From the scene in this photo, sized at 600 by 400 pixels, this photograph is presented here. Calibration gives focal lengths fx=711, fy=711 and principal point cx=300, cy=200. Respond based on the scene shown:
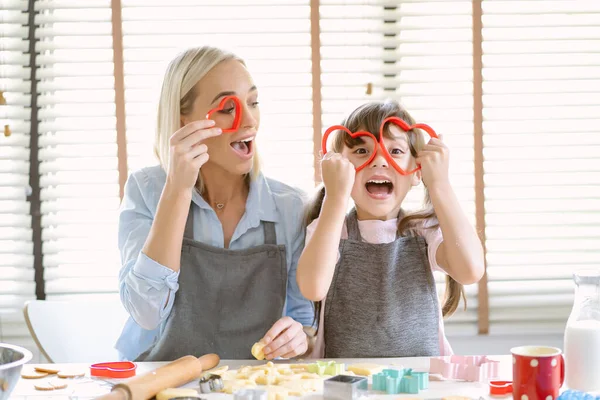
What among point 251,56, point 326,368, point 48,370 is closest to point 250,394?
point 326,368

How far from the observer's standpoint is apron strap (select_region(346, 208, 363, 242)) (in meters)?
1.76

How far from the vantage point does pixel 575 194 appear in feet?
9.10

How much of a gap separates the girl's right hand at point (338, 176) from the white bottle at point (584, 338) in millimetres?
544

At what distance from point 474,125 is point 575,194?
481mm

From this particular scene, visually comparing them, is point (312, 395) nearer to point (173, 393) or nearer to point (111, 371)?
point (173, 393)

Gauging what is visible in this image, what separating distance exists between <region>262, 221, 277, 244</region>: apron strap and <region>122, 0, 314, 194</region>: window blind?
0.92 metres

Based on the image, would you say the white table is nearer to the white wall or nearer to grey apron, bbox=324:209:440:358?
grey apron, bbox=324:209:440:358

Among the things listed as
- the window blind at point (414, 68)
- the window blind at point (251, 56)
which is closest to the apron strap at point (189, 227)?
the window blind at point (251, 56)

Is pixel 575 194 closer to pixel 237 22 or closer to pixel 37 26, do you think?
pixel 237 22

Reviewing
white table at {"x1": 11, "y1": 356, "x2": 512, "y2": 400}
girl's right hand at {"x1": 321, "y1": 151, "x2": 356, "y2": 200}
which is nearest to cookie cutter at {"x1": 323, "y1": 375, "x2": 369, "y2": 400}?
A: white table at {"x1": 11, "y1": 356, "x2": 512, "y2": 400}

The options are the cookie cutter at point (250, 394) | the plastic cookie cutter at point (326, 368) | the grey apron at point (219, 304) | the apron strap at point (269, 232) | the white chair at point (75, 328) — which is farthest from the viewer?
the white chair at point (75, 328)

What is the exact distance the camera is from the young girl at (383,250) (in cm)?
157

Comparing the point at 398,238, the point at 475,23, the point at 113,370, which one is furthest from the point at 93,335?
→ the point at 475,23

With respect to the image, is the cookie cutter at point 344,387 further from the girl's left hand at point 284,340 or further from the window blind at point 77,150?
the window blind at point 77,150
